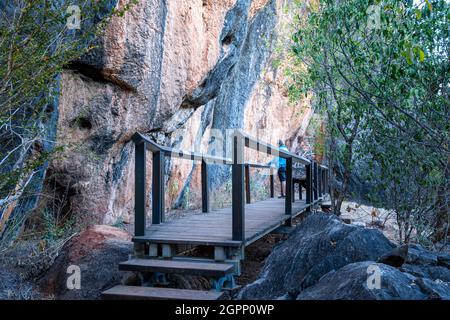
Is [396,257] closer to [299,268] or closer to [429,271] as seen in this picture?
[429,271]

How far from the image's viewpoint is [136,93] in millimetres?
7680

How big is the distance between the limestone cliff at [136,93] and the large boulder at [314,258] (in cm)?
252

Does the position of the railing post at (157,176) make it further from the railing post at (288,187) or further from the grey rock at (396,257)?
the grey rock at (396,257)

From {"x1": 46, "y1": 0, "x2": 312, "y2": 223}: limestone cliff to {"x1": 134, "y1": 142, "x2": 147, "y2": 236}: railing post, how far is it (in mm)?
963

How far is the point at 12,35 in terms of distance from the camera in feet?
12.8

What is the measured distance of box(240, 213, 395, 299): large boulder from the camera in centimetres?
391

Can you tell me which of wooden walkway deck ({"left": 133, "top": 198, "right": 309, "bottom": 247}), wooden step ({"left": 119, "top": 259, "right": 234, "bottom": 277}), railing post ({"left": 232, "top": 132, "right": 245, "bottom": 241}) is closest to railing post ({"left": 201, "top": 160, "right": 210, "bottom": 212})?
wooden walkway deck ({"left": 133, "top": 198, "right": 309, "bottom": 247})

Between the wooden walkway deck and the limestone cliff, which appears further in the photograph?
the limestone cliff

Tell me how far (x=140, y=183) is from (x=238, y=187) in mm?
998

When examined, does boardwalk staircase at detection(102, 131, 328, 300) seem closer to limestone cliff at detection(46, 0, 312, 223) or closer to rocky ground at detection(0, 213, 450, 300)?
rocky ground at detection(0, 213, 450, 300)

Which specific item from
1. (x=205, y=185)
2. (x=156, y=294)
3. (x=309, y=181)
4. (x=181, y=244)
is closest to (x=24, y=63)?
(x=181, y=244)

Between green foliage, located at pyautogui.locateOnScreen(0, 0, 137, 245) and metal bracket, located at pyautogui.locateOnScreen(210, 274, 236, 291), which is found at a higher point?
green foliage, located at pyautogui.locateOnScreen(0, 0, 137, 245)

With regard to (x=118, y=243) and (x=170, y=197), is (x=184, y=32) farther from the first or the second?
(x=118, y=243)

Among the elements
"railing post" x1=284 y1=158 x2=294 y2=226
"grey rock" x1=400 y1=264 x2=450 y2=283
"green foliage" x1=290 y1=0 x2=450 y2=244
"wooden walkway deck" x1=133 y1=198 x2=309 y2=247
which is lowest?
"grey rock" x1=400 y1=264 x2=450 y2=283
